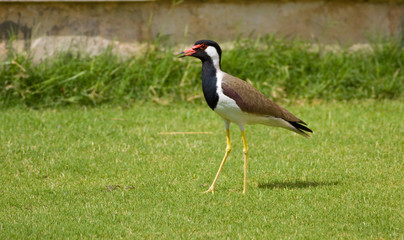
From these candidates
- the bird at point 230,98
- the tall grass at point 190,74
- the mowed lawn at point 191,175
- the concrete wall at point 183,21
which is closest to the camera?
A: the mowed lawn at point 191,175

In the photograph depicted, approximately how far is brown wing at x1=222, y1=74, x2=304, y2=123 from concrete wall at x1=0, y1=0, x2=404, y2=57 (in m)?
4.15

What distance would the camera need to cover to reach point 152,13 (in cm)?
934

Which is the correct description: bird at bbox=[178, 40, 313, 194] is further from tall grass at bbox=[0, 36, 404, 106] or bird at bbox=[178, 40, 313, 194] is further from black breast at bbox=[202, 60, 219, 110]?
tall grass at bbox=[0, 36, 404, 106]

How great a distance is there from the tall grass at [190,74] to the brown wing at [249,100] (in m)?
3.45

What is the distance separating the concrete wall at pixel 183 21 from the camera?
9.01m

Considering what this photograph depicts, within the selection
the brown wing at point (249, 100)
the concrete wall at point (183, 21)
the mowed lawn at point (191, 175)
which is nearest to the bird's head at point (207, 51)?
the brown wing at point (249, 100)

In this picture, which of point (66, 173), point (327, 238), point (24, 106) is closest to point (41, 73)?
point (24, 106)

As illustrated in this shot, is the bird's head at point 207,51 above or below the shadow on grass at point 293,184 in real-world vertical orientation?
above

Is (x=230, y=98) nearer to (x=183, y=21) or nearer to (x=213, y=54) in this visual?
(x=213, y=54)

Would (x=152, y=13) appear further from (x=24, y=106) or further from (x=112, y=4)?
(x=24, y=106)

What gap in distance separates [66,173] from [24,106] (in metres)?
2.97

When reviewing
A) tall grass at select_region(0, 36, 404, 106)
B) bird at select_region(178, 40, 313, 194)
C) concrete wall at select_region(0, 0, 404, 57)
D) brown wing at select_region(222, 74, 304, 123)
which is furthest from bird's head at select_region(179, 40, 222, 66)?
concrete wall at select_region(0, 0, 404, 57)

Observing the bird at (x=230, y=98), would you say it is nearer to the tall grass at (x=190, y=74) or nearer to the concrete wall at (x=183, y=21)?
the tall grass at (x=190, y=74)

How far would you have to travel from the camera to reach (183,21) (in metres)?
9.42
